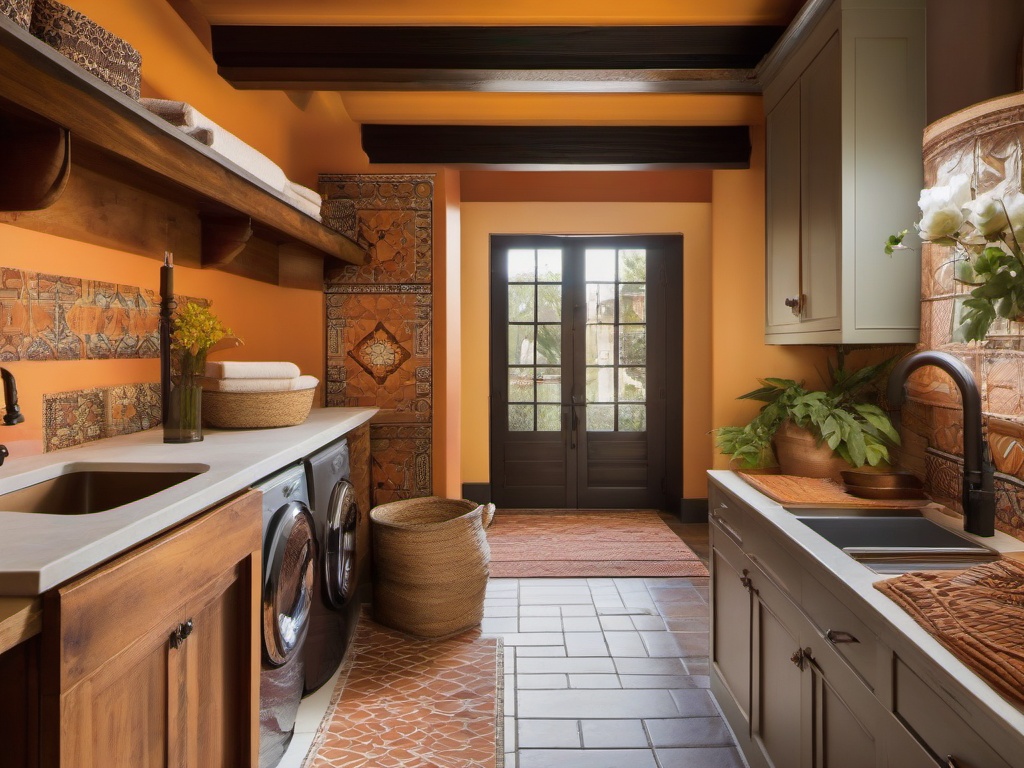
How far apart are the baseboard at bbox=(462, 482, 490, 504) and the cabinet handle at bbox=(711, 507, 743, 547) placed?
10.7 ft

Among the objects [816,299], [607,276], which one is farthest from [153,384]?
[607,276]

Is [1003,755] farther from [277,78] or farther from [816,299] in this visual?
[277,78]

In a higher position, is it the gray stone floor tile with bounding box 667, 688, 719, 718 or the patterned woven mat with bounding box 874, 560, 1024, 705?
the patterned woven mat with bounding box 874, 560, 1024, 705

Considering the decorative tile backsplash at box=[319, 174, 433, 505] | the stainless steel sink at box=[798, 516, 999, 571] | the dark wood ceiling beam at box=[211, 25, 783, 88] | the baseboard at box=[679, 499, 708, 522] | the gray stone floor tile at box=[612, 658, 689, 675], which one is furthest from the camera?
the baseboard at box=[679, 499, 708, 522]

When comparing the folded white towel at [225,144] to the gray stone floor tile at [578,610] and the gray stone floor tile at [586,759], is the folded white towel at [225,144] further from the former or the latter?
the gray stone floor tile at [578,610]

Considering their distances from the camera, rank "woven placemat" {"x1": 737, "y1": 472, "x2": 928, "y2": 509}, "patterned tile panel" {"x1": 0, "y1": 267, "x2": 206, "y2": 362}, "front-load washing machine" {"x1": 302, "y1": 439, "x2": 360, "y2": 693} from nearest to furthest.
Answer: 1. "patterned tile panel" {"x1": 0, "y1": 267, "x2": 206, "y2": 362}
2. "woven placemat" {"x1": 737, "y1": 472, "x2": 928, "y2": 509}
3. "front-load washing machine" {"x1": 302, "y1": 439, "x2": 360, "y2": 693}

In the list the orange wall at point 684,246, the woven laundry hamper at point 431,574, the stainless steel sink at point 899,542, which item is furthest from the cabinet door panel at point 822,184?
the orange wall at point 684,246

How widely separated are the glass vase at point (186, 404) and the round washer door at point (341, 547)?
64cm

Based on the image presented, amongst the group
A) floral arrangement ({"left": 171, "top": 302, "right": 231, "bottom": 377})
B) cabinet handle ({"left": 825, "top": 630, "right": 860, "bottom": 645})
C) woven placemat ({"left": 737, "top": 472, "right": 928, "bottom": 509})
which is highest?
floral arrangement ({"left": 171, "top": 302, "right": 231, "bottom": 377})

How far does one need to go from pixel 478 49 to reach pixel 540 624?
2581mm

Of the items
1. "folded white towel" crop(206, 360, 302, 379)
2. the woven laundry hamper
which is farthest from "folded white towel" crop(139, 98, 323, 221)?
the woven laundry hamper

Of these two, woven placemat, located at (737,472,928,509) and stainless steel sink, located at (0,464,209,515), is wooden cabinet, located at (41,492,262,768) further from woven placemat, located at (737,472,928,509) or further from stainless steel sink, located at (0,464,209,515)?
woven placemat, located at (737,472,928,509)

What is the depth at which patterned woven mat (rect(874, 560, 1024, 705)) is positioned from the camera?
36.2 inches

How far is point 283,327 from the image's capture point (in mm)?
3768
